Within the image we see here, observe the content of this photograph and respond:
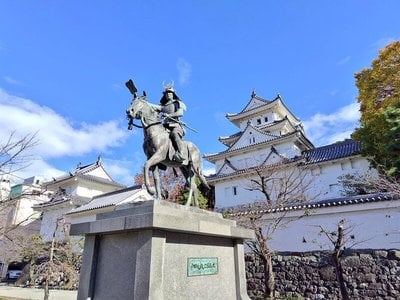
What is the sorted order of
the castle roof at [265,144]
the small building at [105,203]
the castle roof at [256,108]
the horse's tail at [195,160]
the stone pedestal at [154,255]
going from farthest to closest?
the castle roof at [256,108]
the castle roof at [265,144]
the small building at [105,203]
the horse's tail at [195,160]
the stone pedestal at [154,255]

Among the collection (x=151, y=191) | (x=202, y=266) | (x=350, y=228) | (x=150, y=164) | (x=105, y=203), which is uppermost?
(x=105, y=203)

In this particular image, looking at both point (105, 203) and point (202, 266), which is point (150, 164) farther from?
point (105, 203)

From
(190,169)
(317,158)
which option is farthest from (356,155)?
(190,169)

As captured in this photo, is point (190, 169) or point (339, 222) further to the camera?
point (339, 222)

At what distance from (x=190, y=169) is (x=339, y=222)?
9.41m

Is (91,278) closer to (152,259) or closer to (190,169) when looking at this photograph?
(152,259)

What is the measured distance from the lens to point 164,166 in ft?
18.7

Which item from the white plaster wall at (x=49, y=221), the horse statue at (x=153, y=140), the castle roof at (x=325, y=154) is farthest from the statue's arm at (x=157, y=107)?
the white plaster wall at (x=49, y=221)

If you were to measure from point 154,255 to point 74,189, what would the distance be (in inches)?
1265

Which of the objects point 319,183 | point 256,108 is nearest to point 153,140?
point 319,183

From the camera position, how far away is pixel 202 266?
15.1 ft

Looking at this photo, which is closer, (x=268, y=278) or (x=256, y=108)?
(x=268, y=278)

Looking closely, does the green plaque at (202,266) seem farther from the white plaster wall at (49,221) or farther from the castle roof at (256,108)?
the castle roof at (256,108)

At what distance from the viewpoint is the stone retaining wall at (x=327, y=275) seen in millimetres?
10023
